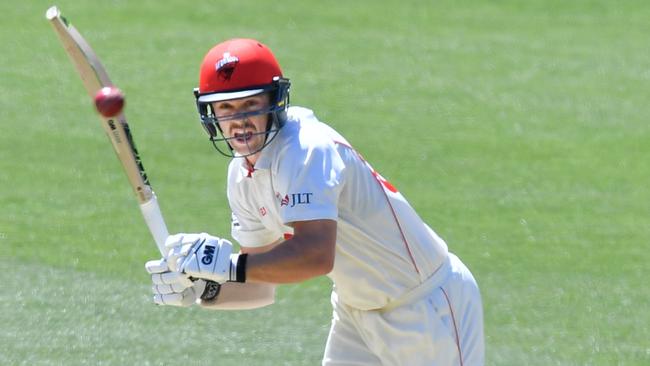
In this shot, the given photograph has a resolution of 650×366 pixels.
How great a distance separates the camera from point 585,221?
979cm

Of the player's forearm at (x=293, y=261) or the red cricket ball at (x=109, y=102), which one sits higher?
the red cricket ball at (x=109, y=102)

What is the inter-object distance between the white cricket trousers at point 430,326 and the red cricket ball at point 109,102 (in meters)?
1.40

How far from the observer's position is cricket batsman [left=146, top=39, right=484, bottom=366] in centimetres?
482

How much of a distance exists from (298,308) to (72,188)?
9.10 feet

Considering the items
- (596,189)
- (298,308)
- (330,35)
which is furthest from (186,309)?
(330,35)

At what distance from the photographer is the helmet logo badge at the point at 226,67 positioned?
197 inches

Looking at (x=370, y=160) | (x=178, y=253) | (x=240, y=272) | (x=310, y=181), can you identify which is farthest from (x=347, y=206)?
(x=370, y=160)

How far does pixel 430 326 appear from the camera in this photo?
17.4 ft

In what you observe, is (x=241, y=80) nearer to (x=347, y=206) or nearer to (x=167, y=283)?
(x=347, y=206)

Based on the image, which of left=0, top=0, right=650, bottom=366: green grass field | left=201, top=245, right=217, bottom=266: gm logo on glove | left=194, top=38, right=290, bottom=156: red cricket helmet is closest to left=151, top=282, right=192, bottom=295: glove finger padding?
left=201, top=245, right=217, bottom=266: gm logo on glove

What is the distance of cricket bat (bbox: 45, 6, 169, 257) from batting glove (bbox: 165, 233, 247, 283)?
20.5 inches

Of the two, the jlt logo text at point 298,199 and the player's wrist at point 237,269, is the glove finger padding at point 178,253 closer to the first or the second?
the player's wrist at point 237,269

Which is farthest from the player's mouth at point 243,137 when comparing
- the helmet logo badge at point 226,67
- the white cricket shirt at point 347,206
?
the helmet logo badge at point 226,67

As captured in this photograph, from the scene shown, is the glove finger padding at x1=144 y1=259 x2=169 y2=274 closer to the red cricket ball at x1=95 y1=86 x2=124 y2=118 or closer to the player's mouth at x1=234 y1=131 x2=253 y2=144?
the player's mouth at x1=234 y1=131 x2=253 y2=144
